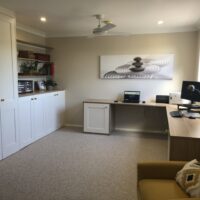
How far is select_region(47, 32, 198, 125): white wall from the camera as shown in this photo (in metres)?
4.69

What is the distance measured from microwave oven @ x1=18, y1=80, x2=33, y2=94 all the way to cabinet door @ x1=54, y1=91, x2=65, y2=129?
0.63 m

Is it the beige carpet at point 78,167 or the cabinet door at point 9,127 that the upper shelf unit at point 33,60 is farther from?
the beige carpet at point 78,167

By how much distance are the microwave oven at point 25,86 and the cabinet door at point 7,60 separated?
0.72m

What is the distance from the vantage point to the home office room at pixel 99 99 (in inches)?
96.8

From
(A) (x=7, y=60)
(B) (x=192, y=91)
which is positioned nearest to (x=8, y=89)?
(A) (x=7, y=60)

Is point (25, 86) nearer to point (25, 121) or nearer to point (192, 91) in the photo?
point (25, 121)

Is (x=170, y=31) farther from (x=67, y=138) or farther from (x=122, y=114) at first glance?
(x=67, y=138)

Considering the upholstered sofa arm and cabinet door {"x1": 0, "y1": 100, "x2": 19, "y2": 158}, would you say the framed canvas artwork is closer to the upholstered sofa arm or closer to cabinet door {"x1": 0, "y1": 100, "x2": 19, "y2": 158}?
cabinet door {"x1": 0, "y1": 100, "x2": 19, "y2": 158}

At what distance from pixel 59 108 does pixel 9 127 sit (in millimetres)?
1848

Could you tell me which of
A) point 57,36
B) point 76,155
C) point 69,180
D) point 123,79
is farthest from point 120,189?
point 57,36

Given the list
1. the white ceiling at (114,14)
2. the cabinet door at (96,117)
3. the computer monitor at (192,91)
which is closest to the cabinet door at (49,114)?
the cabinet door at (96,117)

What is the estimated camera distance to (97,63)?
5227 millimetres

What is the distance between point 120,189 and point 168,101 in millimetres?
2667

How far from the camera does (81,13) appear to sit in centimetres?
349
